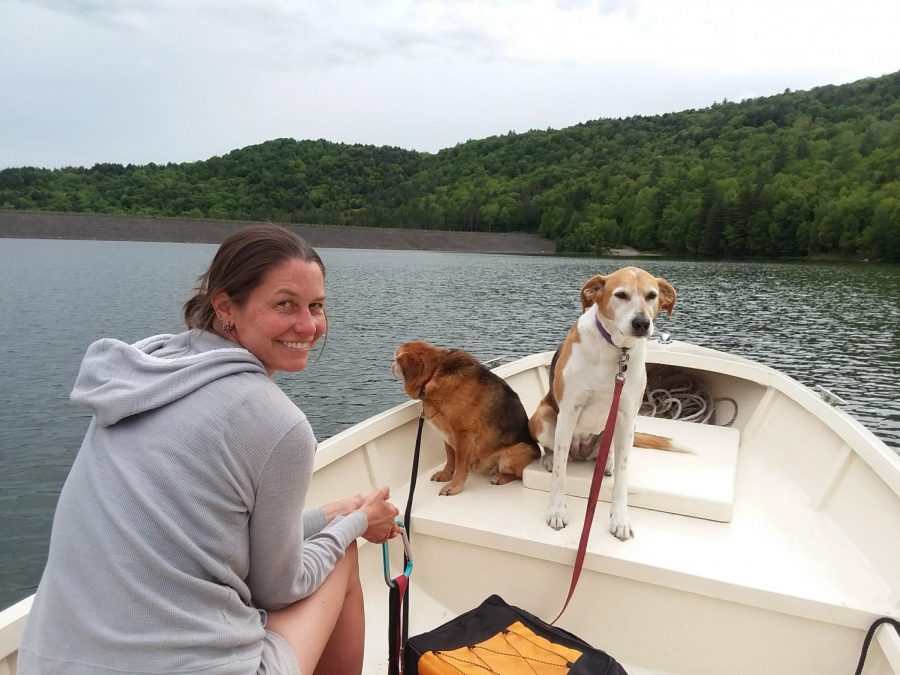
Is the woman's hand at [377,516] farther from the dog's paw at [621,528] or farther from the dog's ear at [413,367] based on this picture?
the dog's ear at [413,367]

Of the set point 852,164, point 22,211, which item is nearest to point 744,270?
point 852,164

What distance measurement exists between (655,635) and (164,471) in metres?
2.48

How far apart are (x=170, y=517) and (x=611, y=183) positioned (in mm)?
97261

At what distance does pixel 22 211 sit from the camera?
6969 cm

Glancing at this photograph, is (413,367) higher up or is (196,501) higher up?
(196,501)

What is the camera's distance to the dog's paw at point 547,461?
3817 mm

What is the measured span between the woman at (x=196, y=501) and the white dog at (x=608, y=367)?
1.84 metres

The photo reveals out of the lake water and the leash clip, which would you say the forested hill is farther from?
the leash clip

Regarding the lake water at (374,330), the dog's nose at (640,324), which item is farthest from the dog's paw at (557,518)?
the lake water at (374,330)

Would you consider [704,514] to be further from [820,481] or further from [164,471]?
[164,471]

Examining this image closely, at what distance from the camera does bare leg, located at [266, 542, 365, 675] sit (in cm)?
166

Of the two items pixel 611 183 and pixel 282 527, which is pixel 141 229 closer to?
pixel 611 183

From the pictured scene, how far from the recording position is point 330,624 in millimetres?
1810

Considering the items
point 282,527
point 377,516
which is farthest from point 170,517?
point 377,516
